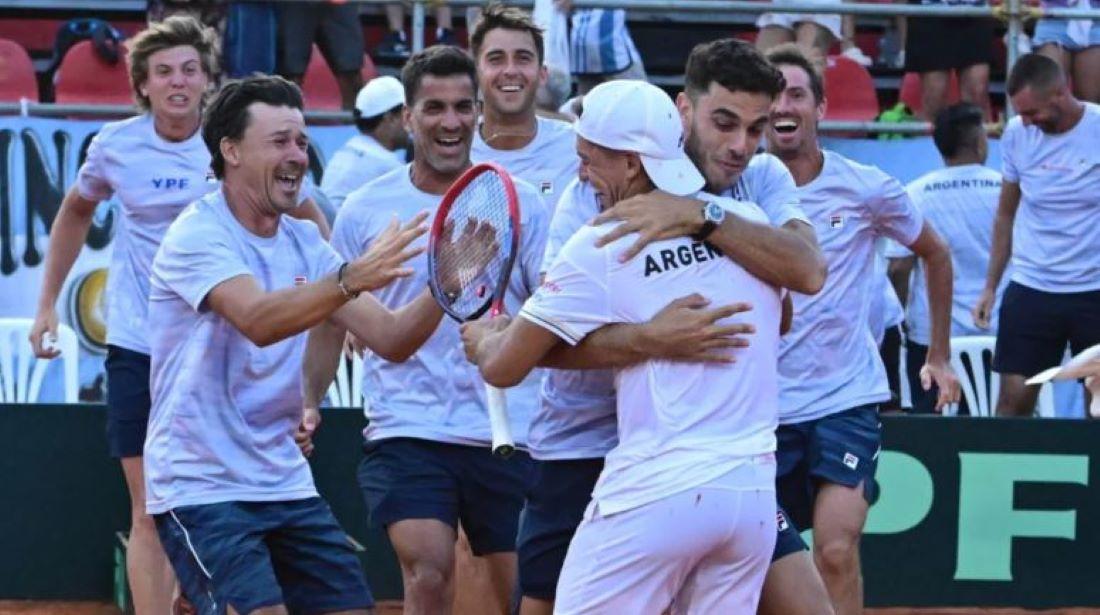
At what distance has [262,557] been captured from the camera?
19.0 ft

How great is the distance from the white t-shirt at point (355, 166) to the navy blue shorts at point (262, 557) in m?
4.58

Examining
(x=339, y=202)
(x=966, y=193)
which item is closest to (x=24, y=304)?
(x=339, y=202)

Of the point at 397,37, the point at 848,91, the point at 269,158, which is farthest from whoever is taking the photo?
the point at 397,37

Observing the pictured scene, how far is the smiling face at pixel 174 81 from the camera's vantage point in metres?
7.99

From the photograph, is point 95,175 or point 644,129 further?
point 95,175

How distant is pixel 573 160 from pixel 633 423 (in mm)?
2694

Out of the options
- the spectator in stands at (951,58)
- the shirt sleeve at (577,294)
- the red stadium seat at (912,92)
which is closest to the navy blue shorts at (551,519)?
the shirt sleeve at (577,294)

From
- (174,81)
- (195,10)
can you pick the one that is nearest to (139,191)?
(174,81)

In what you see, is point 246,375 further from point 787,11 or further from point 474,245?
point 787,11

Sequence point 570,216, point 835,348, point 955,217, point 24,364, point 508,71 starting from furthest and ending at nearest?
1. point 955,217
2. point 24,364
3. point 508,71
4. point 835,348
5. point 570,216

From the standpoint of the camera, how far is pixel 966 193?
11.4 metres

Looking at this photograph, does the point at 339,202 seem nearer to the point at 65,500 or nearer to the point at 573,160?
the point at 65,500

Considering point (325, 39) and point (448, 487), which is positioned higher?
point (325, 39)

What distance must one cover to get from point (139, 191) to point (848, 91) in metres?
6.01
